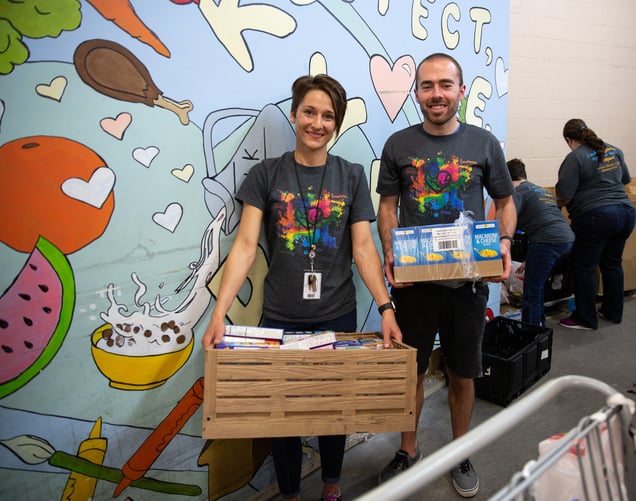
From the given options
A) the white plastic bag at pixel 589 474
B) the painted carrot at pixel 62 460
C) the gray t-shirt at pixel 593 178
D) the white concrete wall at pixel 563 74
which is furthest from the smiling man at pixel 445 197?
→ the white concrete wall at pixel 563 74

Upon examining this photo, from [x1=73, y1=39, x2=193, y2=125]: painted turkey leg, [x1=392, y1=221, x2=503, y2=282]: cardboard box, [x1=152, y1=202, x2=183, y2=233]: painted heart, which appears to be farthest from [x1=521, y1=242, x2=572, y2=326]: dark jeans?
[x1=73, y1=39, x2=193, y2=125]: painted turkey leg

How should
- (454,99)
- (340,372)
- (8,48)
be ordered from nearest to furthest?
(8,48)
(340,372)
(454,99)

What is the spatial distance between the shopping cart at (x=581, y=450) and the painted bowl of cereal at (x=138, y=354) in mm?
1092

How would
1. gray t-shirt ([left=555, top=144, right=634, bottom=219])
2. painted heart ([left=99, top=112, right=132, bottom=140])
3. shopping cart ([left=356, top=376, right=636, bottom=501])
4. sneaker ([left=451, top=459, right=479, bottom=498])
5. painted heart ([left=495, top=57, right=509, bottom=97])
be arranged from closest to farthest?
shopping cart ([left=356, top=376, right=636, bottom=501]) → painted heart ([left=99, top=112, right=132, bottom=140]) → sneaker ([left=451, top=459, right=479, bottom=498]) → painted heart ([left=495, top=57, right=509, bottom=97]) → gray t-shirt ([left=555, top=144, right=634, bottom=219])

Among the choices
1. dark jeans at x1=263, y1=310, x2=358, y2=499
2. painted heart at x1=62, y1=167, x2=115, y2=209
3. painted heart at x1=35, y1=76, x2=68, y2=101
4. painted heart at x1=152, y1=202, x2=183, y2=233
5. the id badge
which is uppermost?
painted heart at x1=35, y1=76, x2=68, y2=101

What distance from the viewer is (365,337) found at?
5.17 ft

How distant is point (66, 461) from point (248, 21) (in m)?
1.64

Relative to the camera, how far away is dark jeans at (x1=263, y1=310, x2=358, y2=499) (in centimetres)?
160

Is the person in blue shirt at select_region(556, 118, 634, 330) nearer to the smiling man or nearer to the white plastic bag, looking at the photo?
the smiling man

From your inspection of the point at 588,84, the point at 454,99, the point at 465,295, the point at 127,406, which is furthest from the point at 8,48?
the point at 588,84

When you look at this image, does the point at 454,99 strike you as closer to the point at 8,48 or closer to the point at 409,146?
the point at 409,146

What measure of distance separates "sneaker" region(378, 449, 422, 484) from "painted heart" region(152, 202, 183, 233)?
4.69 feet

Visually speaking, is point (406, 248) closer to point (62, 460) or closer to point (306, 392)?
point (306, 392)

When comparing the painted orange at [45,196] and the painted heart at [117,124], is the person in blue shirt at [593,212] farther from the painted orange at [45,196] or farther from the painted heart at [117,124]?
the painted orange at [45,196]
